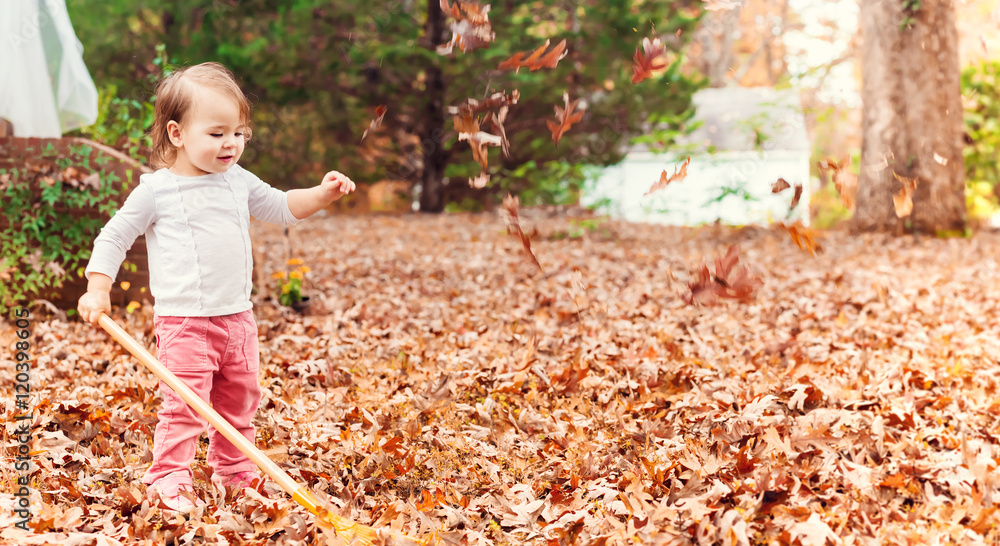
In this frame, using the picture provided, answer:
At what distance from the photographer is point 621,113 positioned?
42.4ft

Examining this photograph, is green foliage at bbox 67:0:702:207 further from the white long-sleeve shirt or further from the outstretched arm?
the white long-sleeve shirt

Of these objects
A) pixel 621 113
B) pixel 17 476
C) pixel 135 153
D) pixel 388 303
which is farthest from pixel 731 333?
pixel 621 113

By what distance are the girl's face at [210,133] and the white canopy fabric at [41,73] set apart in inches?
129

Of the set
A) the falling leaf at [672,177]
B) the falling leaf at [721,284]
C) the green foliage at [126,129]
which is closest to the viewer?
the falling leaf at [672,177]

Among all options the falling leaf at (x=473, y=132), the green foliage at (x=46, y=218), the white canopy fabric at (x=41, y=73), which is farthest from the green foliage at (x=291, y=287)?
the falling leaf at (x=473, y=132)

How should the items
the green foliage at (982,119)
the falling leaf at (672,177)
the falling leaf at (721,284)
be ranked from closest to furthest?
the falling leaf at (672,177) < the falling leaf at (721,284) < the green foliage at (982,119)

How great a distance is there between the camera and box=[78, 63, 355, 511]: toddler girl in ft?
7.61

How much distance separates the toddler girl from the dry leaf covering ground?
331 millimetres

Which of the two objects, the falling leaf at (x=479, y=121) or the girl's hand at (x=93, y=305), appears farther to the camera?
the falling leaf at (x=479, y=121)

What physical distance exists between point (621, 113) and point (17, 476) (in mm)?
11452

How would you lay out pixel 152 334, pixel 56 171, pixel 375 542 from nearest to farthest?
pixel 375 542 < pixel 152 334 < pixel 56 171

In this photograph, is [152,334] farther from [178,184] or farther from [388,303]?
[178,184]

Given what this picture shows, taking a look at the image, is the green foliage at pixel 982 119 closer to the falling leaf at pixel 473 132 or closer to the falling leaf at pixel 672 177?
the falling leaf at pixel 672 177

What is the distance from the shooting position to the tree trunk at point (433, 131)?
40.7 ft
